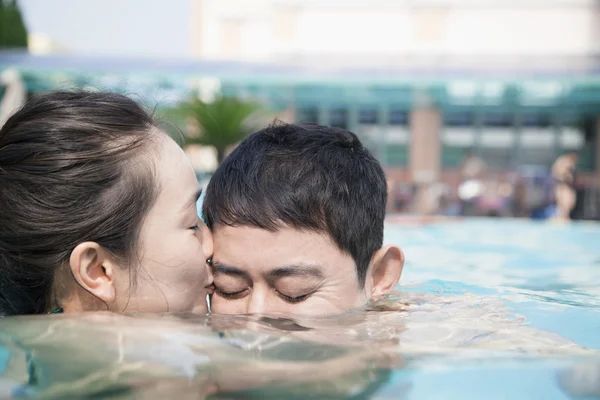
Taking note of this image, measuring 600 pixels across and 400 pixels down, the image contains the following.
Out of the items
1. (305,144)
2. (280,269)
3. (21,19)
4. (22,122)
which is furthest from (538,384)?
(21,19)

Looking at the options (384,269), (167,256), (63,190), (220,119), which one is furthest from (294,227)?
(220,119)

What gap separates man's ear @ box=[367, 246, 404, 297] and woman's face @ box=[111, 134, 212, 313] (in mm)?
671

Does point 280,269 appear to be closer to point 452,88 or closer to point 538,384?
point 538,384

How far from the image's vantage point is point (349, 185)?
7.75ft

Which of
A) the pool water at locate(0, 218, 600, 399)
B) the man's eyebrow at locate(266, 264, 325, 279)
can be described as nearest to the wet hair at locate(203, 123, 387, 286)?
the man's eyebrow at locate(266, 264, 325, 279)

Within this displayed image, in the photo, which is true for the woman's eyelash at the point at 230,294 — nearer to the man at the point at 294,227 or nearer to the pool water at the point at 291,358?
the man at the point at 294,227

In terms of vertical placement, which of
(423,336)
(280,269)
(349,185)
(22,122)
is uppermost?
(22,122)

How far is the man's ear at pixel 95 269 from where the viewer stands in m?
1.89

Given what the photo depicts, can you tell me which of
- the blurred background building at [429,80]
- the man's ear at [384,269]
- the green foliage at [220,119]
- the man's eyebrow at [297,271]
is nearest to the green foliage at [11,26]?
the blurred background building at [429,80]

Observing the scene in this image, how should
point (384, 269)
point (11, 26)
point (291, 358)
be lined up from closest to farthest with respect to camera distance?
point (291, 358) < point (384, 269) < point (11, 26)

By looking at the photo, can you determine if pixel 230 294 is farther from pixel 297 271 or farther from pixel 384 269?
pixel 384 269

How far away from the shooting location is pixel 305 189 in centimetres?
222

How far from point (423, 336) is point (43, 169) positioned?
1.19 m

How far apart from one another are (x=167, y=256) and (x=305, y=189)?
51 centimetres
